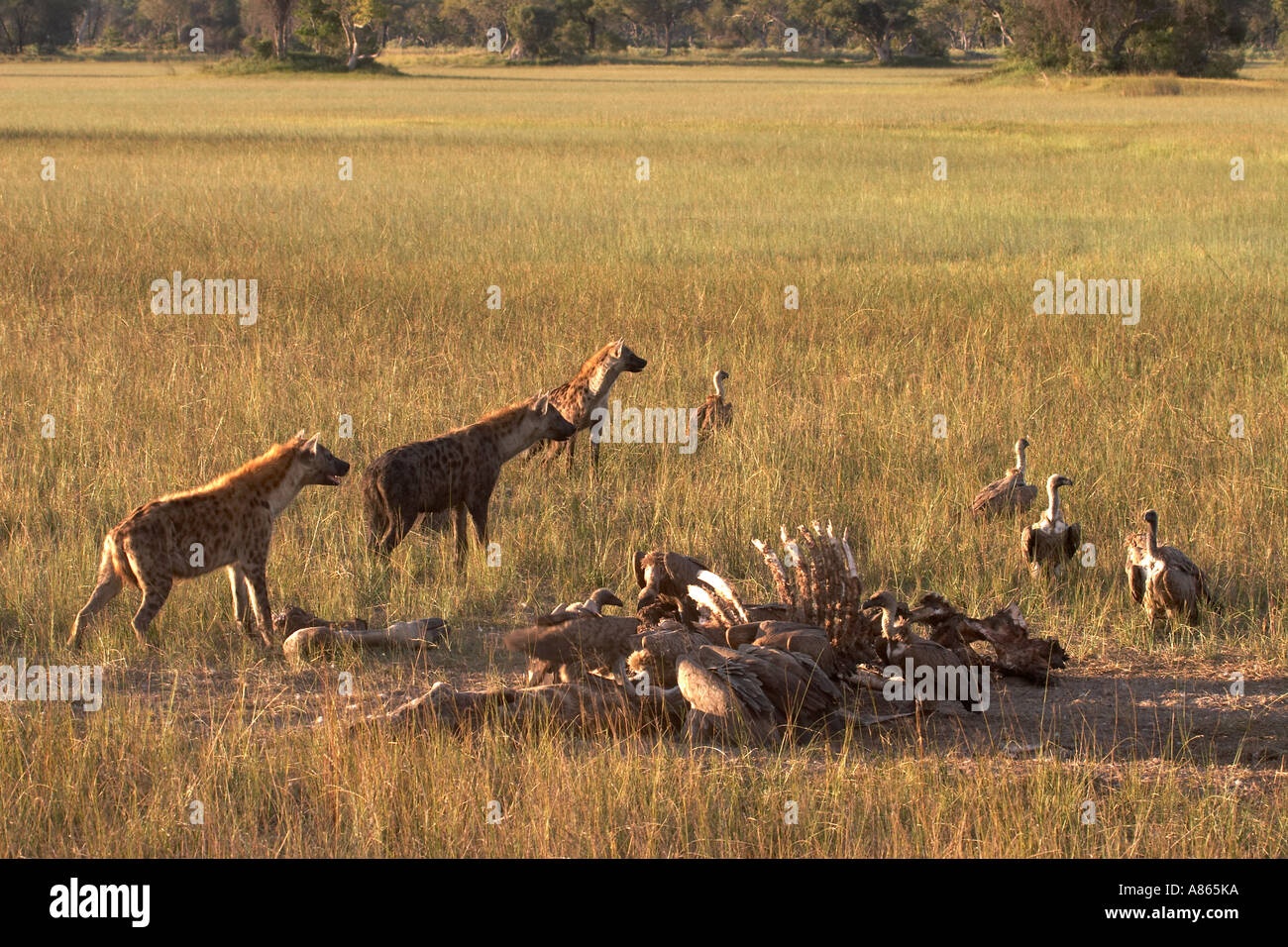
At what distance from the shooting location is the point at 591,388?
8.23 meters

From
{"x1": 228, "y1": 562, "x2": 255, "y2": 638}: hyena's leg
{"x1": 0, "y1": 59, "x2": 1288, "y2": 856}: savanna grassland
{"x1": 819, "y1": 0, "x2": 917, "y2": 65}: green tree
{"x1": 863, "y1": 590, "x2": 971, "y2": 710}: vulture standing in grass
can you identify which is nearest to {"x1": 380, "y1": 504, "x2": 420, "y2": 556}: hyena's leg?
{"x1": 0, "y1": 59, "x2": 1288, "y2": 856}: savanna grassland

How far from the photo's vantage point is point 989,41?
125 meters

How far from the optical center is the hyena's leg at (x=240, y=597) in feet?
19.4

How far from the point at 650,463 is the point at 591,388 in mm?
637

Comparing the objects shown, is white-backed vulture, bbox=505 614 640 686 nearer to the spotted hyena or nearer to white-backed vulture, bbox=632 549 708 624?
white-backed vulture, bbox=632 549 708 624

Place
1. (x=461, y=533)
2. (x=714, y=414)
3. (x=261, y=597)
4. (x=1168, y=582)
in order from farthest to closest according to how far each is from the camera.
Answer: (x=714, y=414), (x=461, y=533), (x=1168, y=582), (x=261, y=597)

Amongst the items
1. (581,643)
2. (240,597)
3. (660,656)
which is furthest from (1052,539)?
(240,597)

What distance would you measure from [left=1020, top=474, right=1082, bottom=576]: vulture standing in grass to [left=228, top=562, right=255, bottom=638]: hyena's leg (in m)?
3.62

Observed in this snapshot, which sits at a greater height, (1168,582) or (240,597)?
(1168,582)

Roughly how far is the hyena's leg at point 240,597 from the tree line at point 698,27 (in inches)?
1612

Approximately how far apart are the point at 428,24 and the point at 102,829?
121 meters

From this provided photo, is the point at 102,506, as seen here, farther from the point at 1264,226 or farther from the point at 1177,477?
the point at 1264,226

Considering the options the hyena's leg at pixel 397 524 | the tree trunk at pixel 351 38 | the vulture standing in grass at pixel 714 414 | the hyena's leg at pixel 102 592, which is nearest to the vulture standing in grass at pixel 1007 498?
the vulture standing in grass at pixel 714 414

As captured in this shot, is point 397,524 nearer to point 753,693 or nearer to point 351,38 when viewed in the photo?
point 753,693
